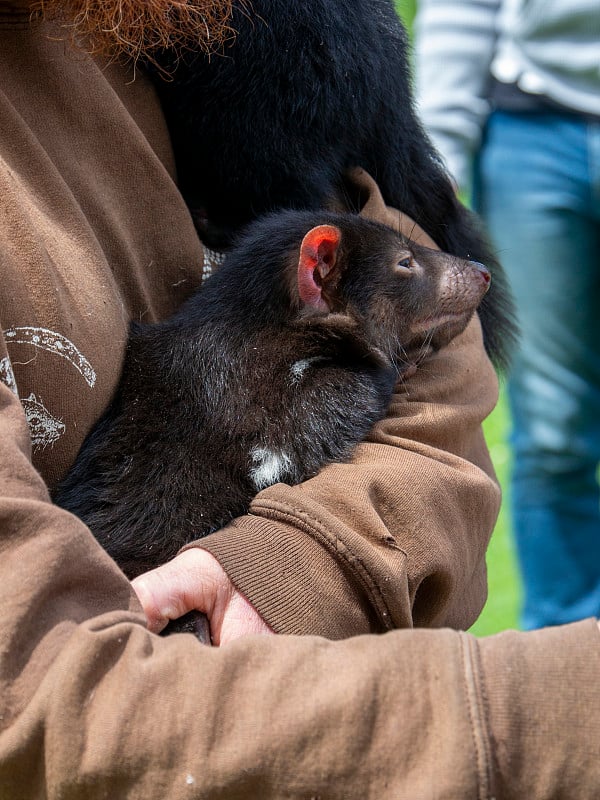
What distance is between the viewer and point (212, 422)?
181cm

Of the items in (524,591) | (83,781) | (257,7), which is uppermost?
(257,7)

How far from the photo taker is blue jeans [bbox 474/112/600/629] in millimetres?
3844

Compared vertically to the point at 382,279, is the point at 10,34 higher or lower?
higher

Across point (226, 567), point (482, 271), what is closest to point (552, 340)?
point (482, 271)

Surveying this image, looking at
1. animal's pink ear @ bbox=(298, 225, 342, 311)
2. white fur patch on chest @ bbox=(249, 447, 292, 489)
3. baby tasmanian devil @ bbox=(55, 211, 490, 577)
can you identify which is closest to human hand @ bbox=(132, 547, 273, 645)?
baby tasmanian devil @ bbox=(55, 211, 490, 577)

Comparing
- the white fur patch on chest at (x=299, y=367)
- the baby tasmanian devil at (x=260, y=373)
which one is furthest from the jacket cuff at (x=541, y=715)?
the white fur patch on chest at (x=299, y=367)

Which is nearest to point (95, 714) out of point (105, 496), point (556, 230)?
point (105, 496)

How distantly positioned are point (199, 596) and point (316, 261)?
811mm

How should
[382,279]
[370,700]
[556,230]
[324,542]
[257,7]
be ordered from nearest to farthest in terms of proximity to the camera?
[370,700], [324,542], [257,7], [382,279], [556,230]

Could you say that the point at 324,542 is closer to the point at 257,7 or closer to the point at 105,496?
the point at 105,496

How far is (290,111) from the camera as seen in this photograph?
2041 mm

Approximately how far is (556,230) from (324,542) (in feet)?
8.67

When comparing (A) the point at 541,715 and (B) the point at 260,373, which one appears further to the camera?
(B) the point at 260,373

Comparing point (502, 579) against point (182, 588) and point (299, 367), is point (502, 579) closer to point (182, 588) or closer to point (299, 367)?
point (299, 367)
